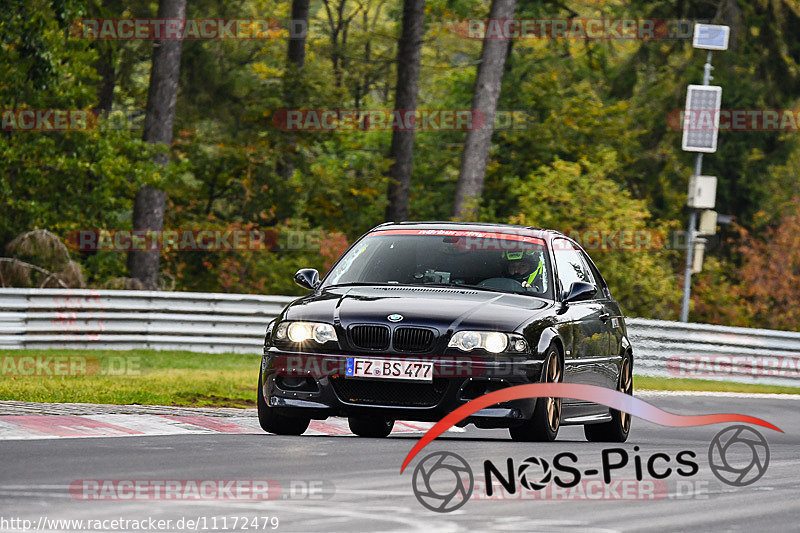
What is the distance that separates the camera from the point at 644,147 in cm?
4869

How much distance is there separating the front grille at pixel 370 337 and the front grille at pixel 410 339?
3.1 inches

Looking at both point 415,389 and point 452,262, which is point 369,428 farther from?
point 415,389

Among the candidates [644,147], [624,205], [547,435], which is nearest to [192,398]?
[547,435]

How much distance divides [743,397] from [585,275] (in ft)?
33.2

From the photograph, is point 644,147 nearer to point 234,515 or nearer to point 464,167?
point 464,167

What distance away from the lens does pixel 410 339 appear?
435 inches

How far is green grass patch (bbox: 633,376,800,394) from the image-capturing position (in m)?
24.5

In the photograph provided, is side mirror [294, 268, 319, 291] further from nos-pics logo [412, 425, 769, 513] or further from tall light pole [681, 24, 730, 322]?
tall light pole [681, 24, 730, 322]

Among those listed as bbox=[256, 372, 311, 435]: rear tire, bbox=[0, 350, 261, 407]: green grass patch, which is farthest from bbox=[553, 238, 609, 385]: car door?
bbox=[0, 350, 261, 407]: green grass patch

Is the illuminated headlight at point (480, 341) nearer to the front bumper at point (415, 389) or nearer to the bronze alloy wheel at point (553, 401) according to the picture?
the front bumper at point (415, 389)

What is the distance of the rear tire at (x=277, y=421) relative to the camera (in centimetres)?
1189

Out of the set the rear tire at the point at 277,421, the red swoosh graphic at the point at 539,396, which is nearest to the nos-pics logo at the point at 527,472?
the red swoosh graphic at the point at 539,396

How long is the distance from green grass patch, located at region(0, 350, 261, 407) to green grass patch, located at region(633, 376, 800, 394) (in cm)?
623

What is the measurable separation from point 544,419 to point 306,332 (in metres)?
1.84
